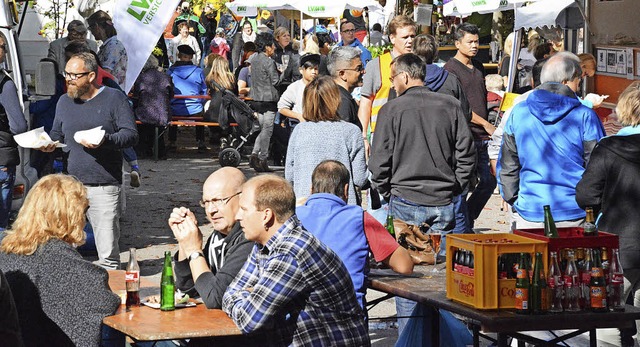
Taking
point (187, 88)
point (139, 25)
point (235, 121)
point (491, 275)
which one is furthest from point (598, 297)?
point (187, 88)

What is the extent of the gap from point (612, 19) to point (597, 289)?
8.56 metres

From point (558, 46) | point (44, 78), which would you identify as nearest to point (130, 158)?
point (44, 78)

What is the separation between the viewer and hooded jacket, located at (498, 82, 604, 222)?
25.2ft

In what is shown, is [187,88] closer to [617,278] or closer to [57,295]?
[57,295]

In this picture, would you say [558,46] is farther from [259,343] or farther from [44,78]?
[259,343]

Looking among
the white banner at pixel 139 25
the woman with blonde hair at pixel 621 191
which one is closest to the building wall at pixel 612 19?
the white banner at pixel 139 25

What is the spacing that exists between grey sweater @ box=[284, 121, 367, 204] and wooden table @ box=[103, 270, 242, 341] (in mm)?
2674

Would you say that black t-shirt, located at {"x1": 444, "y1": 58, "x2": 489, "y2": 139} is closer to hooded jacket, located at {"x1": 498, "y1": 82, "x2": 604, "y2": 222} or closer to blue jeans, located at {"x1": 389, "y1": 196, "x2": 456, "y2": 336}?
blue jeans, located at {"x1": 389, "y1": 196, "x2": 456, "y2": 336}

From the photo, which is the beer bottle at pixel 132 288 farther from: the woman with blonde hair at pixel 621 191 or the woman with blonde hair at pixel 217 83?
the woman with blonde hair at pixel 217 83

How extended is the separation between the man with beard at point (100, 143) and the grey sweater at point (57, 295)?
3.43 m

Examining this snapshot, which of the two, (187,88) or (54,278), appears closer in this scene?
(54,278)

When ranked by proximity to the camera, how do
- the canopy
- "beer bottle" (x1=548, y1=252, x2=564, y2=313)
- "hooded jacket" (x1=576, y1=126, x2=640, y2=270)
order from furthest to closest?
the canopy, "hooded jacket" (x1=576, y1=126, x2=640, y2=270), "beer bottle" (x1=548, y1=252, x2=564, y2=313)

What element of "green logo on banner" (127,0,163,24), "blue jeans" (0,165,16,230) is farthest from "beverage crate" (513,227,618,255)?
"green logo on banner" (127,0,163,24)

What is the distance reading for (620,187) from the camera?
267 inches
